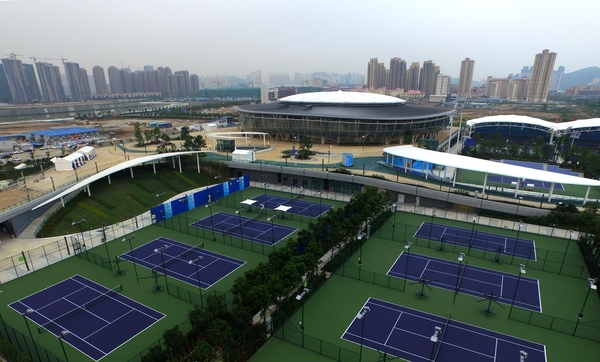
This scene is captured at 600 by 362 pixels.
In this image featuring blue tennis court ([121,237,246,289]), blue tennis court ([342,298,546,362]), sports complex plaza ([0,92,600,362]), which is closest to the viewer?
blue tennis court ([342,298,546,362])

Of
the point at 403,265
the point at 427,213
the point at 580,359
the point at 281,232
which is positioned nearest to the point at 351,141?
the point at 427,213

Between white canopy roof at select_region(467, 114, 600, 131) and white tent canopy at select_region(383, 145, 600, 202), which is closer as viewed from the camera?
white tent canopy at select_region(383, 145, 600, 202)

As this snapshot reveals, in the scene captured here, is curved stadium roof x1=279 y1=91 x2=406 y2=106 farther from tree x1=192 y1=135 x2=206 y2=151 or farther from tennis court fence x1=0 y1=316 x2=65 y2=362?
tennis court fence x1=0 y1=316 x2=65 y2=362

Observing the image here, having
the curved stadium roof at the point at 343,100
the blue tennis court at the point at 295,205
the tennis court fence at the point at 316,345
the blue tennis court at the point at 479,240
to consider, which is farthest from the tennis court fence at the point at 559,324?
the curved stadium roof at the point at 343,100

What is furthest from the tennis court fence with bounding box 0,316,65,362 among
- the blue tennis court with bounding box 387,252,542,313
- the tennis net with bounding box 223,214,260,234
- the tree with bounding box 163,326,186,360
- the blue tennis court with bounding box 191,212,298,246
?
the blue tennis court with bounding box 387,252,542,313

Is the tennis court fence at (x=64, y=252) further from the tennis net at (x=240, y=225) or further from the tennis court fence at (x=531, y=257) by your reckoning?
the tennis court fence at (x=531, y=257)

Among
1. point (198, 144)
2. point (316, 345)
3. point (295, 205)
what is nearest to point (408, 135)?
point (295, 205)
